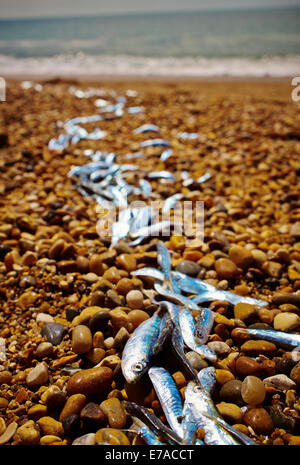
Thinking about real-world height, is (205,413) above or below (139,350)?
below

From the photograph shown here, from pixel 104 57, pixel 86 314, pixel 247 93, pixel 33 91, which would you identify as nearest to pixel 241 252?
pixel 86 314

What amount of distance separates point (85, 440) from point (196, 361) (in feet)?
2.51

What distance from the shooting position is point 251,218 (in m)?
3.53

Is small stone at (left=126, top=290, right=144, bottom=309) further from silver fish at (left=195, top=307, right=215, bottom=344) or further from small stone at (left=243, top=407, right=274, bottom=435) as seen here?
small stone at (left=243, top=407, right=274, bottom=435)

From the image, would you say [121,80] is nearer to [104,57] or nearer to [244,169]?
[104,57]

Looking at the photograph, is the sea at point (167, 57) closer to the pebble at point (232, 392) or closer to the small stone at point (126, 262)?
the small stone at point (126, 262)

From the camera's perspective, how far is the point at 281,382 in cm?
188

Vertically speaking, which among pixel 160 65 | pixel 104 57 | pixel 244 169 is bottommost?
pixel 244 169

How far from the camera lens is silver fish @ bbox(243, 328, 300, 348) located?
2086 mm

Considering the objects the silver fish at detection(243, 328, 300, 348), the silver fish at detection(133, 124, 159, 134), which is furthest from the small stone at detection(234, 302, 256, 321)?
the silver fish at detection(133, 124, 159, 134)

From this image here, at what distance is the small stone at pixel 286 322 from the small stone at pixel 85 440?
140 centimetres

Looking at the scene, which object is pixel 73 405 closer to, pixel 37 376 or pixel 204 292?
pixel 37 376

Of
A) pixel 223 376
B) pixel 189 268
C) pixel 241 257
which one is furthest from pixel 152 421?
pixel 241 257
